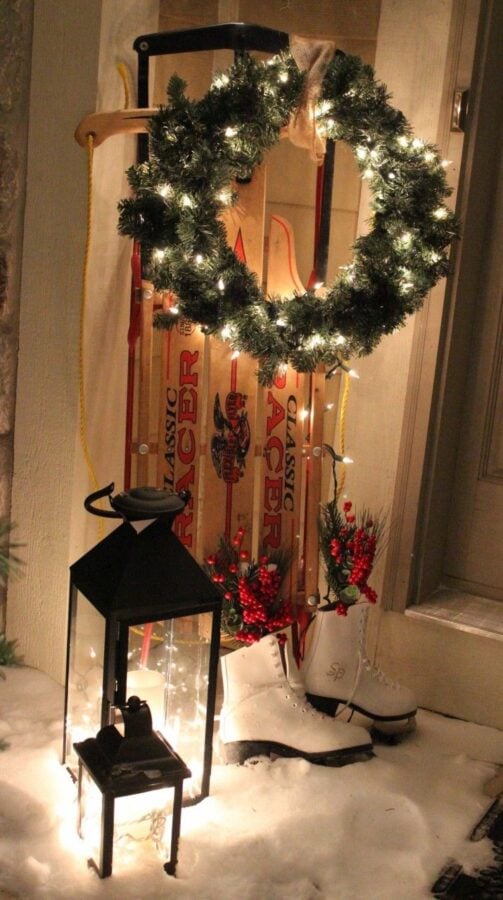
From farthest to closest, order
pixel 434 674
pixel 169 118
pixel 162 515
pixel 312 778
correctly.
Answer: pixel 434 674
pixel 312 778
pixel 169 118
pixel 162 515

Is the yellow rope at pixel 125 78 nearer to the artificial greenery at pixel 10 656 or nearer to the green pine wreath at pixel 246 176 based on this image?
the green pine wreath at pixel 246 176

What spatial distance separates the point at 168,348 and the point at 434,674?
1120mm

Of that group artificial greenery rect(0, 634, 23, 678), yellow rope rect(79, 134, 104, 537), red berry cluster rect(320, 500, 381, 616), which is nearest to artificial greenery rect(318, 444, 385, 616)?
red berry cluster rect(320, 500, 381, 616)

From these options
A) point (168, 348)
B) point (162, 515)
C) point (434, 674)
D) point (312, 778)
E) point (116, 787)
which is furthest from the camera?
point (434, 674)

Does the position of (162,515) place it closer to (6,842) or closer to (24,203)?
(6,842)

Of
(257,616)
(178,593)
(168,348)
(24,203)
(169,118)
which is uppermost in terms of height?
(169,118)

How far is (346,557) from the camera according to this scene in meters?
2.53

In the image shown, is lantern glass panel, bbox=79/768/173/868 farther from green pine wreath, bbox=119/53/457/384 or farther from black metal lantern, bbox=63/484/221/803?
green pine wreath, bbox=119/53/457/384

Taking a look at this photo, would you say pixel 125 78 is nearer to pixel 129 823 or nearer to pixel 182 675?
pixel 182 675

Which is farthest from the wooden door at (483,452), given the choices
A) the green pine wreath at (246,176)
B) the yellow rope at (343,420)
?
the green pine wreath at (246,176)

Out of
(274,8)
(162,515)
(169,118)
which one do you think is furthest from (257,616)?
(274,8)

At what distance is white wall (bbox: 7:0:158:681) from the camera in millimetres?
2578

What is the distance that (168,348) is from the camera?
2600 mm

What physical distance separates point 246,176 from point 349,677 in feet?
3.97
